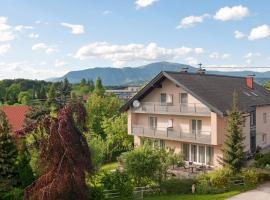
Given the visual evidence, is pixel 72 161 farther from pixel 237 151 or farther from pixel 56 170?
pixel 237 151

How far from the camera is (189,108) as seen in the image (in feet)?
119

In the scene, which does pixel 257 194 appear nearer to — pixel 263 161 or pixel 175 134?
pixel 263 161

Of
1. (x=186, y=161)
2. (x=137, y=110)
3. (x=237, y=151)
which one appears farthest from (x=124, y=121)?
(x=237, y=151)

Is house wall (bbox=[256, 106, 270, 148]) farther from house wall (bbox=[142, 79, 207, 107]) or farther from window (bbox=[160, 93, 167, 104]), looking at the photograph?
window (bbox=[160, 93, 167, 104])

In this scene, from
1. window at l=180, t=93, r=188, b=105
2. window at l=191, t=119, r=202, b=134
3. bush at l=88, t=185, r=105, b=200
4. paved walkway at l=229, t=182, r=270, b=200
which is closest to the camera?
bush at l=88, t=185, r=105, b=200

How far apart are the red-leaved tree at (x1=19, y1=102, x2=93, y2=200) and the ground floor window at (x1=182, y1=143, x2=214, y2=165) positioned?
20.6 metres

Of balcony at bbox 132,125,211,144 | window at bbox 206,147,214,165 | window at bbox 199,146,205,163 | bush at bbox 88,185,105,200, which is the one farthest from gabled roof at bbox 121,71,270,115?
bush at bbox 88,185,105,200

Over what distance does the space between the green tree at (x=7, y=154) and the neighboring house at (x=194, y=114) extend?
47.9ft

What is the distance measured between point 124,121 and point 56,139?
2974 centimetres

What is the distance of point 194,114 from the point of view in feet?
118

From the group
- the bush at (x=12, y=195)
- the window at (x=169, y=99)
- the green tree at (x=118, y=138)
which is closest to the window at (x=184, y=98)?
the window at (x=169, y=99)

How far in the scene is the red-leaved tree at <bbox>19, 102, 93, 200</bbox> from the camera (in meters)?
16.8

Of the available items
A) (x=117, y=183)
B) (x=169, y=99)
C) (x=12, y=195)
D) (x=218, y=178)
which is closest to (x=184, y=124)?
(x=169, y=99)

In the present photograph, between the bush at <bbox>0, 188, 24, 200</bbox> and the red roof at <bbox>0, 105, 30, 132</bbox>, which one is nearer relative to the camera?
the bush at <bbox>0, 188, 24, 200</bbox>
